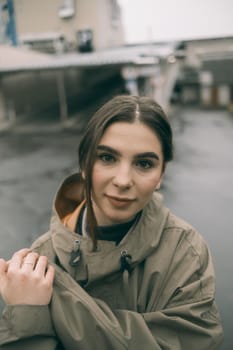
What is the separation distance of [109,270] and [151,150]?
44 centimetres

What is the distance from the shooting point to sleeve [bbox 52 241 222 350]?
1.12 meters

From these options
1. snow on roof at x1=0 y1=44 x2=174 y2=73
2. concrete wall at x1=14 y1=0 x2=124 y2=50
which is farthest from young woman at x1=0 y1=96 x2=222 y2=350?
concrete wall at x1=14 y1=0 x2=124 y2=50

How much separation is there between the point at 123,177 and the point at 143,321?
0.47m

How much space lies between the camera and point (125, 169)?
1257 mm

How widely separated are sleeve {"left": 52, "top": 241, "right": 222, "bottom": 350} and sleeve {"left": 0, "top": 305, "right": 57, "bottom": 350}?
3cm

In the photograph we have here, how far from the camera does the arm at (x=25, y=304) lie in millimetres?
1096

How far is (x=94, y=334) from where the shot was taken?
3.67 feet

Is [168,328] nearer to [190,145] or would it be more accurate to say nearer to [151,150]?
[151,150]

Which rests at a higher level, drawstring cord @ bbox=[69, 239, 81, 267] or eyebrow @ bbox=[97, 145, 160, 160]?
eyebrow @ bbox=[97, 145, 160, 160]

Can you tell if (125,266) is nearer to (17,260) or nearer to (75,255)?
(75,255)

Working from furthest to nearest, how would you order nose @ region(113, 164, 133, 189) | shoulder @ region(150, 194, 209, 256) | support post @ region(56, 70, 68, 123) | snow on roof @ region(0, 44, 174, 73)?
support post @ region(56, 70, 68, 123), snow on roof @ region(0, 44, 174, 73), shoulder @ region(150, 194, 209, 256), nose @ region(113, 164, 133, 189)

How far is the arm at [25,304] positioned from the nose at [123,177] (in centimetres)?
36

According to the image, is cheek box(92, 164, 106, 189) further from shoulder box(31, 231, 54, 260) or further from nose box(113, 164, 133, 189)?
shoulder box(31, 231, 54, 260)

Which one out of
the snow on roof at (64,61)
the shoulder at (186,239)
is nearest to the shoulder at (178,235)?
the shoulder at (186,239)
